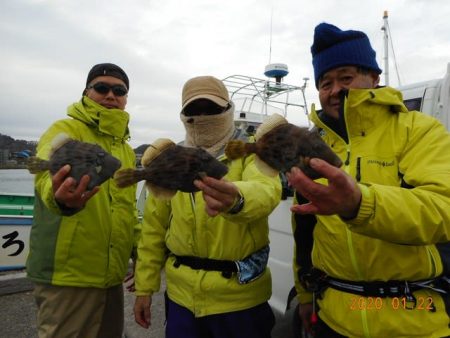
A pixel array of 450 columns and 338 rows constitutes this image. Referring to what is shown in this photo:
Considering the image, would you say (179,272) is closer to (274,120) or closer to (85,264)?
(85,264)

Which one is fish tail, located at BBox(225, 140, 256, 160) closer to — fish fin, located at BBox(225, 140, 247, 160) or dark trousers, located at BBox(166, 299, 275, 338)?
fish fin, located at BBox(225, 140, 247, 160)

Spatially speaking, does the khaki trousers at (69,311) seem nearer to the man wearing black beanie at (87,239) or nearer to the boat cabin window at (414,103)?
the man wearing black beanie at (87,239)

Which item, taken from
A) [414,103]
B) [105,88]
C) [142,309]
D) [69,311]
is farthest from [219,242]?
[414,103]

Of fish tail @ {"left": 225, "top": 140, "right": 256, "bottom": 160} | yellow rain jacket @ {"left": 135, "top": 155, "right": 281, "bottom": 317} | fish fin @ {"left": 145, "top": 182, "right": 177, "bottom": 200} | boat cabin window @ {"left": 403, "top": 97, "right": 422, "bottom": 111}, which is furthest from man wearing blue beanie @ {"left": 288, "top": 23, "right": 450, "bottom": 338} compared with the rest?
boat cabin window @ {"left": 403, "top": 97, "right": 422, "bottom": 111}

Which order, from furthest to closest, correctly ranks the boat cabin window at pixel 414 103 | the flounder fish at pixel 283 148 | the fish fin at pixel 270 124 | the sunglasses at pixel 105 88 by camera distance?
1. the boat cabin window at pixel 414 103
2. the sunglasses at pixel 105 88
3. the fish fin at pixel 270 124
4. the flounder fish at pixel 283 148

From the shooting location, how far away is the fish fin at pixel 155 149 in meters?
2.34

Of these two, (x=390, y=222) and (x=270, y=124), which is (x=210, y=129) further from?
(x=390, y=222)

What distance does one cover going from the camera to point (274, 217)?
14.8 feet

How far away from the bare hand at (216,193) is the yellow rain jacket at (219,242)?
0.18 meters

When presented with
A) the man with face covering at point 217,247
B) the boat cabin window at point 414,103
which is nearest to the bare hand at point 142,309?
the man with face covering at point 217,247

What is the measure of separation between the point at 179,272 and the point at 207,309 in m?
0.33

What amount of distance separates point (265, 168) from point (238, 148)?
0.68ft

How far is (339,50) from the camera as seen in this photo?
2.31 m

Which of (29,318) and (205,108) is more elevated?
(205,108)
